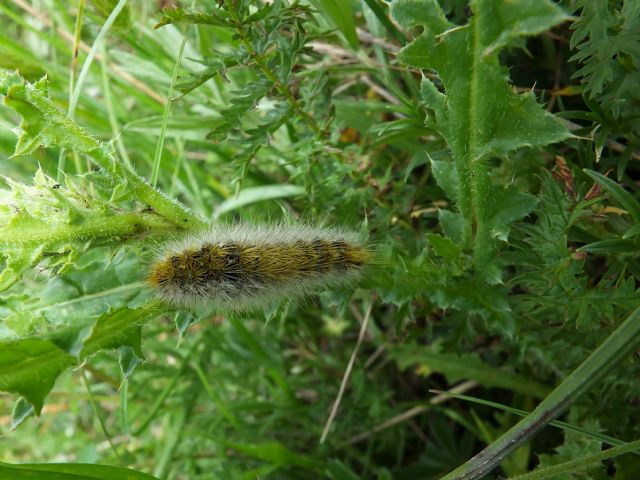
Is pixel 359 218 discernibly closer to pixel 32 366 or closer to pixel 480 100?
pixel 480 100

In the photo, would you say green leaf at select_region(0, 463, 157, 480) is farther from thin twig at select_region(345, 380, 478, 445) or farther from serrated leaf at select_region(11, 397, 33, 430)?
thin twig at select_region(345, 380, 478, 445)

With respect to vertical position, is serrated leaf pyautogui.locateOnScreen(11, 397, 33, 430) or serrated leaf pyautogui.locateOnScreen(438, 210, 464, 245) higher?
serrated leaf pyautogui.locateOnScreen(438, 210, 464, 245)

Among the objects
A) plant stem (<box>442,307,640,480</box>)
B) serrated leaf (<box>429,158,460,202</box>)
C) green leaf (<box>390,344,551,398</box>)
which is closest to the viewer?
plant stem (<box>442,307,640,480</box>)

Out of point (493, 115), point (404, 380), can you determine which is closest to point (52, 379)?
point (493, 115)

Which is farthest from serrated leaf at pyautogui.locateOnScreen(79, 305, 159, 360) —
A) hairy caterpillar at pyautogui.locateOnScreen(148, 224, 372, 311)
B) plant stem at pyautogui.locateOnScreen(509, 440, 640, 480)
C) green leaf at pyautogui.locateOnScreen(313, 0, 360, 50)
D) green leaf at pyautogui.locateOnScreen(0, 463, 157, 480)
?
green leaf at pyautogui.locateOnScreen(313, 0, 360, 50)

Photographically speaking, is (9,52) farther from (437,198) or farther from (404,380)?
(404,380)

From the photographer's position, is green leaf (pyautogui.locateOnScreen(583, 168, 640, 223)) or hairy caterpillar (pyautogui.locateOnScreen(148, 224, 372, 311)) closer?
green leaf (pyautogui.locateOnScreen(583, 168, 640, 223))
